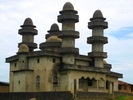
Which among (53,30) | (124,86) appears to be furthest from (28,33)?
(124,86)

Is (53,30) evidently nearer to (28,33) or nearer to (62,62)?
(28,33)

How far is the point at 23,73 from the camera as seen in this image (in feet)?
164

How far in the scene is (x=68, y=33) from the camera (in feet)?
166

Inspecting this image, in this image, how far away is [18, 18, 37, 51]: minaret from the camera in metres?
56.3

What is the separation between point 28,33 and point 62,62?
32.6ft

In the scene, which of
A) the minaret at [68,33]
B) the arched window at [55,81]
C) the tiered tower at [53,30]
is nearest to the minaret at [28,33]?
Answer: the tiered tower at [53,30]

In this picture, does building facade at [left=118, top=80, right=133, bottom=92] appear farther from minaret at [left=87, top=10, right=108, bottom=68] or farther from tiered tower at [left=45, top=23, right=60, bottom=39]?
tiered tower at [left=45, top=23, right=60, bottom=39]

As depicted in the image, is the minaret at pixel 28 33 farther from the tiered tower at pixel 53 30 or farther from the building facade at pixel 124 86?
the building facade at pixel 124 86

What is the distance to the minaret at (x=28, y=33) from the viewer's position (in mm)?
56281

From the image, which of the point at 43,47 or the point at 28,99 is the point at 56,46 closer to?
the point at 43,47

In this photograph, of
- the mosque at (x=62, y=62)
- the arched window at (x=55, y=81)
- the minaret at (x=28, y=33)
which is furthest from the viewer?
the minaret at (x=28, y=33)

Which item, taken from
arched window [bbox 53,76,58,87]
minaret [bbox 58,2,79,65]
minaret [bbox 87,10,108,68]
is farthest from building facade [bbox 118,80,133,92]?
arched window [bbox 53,76,58,87]

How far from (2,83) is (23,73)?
11.9 metres

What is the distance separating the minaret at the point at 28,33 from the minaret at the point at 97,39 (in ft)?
32.0
